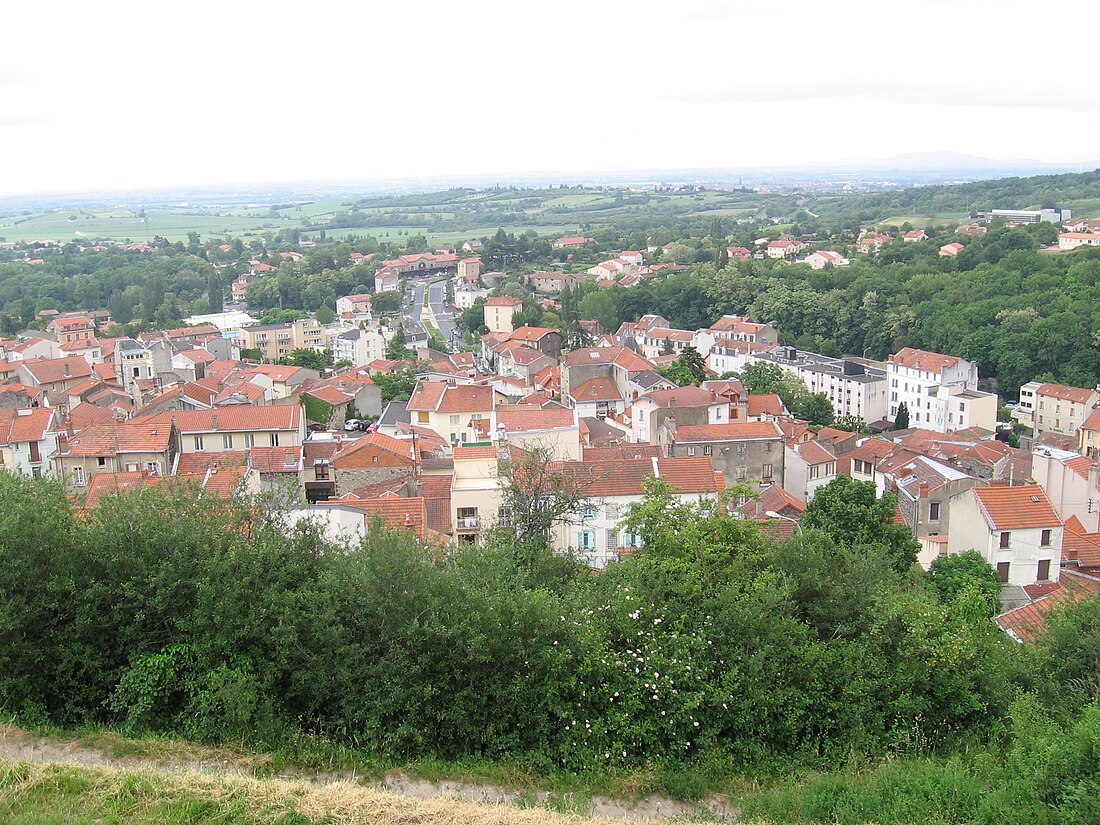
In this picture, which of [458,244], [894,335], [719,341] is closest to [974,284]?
[894,335]

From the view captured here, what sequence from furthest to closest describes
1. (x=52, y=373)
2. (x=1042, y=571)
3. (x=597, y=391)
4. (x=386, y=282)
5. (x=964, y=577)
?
(x=386, y=282), (x=52, y=373), (x=597, y=391), (x=1042, y=571), (x=964, y=577)

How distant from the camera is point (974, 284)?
58.4 metres

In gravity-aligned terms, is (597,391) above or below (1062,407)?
above

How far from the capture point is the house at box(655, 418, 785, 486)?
976 inches

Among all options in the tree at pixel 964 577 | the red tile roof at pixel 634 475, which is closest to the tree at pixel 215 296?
the red tile roof at pixel 634 475

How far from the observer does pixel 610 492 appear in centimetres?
1655

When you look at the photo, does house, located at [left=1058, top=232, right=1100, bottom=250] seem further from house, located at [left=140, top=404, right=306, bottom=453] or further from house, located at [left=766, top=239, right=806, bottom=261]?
house, located at [left=140, top=404, right=306, bottom=453]

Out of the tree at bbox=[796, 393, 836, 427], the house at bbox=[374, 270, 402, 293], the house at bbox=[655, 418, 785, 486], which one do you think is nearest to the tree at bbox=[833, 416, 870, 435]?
the tree at bbox=[796, 393, 836, 427]

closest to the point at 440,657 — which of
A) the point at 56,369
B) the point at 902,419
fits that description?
the point at 56,369

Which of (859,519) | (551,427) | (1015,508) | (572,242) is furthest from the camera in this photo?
(572,242)

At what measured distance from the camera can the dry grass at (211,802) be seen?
6.02m

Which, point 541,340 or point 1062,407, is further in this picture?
point 541,340

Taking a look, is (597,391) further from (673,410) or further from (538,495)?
(538,495)

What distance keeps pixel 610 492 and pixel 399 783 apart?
9.71 m
